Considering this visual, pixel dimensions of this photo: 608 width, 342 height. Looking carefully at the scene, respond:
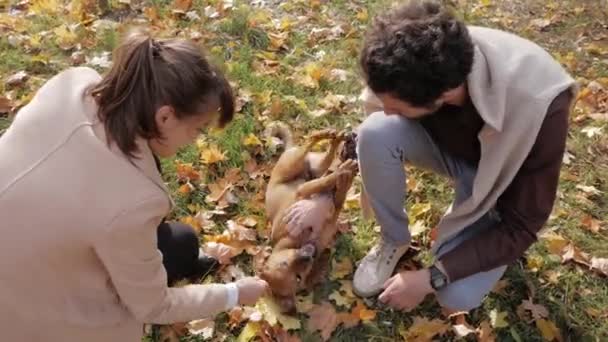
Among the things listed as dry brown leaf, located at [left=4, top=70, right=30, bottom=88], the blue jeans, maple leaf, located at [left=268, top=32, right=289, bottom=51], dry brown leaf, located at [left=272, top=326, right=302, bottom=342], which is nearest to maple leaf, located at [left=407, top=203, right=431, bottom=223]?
the blue jeans

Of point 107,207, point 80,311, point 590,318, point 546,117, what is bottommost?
point 590,318

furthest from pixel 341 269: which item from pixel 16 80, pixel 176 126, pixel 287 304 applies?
pixel 16 80

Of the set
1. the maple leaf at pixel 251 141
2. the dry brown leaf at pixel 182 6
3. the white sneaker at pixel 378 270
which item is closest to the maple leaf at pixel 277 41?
the dry brown leaf at pixel 182 6

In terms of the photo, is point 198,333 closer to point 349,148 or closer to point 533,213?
point 349,148

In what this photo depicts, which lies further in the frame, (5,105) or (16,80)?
(16,80)

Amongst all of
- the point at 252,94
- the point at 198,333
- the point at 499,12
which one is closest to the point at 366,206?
the point at 198,333

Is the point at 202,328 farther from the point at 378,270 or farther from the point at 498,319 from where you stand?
the point at 498,319

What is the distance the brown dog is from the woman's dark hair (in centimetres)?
120

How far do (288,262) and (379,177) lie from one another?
564mm

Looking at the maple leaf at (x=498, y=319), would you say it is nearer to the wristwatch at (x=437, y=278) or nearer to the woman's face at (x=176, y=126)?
the wristwatch at (x=437, y=278)

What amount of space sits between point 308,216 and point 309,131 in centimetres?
98

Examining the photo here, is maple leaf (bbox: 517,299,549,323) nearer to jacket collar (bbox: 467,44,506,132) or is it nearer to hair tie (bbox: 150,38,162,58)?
jacket collar (bbox: 467,44,506,132)

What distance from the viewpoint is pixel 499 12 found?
15.3 ft

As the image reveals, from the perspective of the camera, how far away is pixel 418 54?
1876mm
